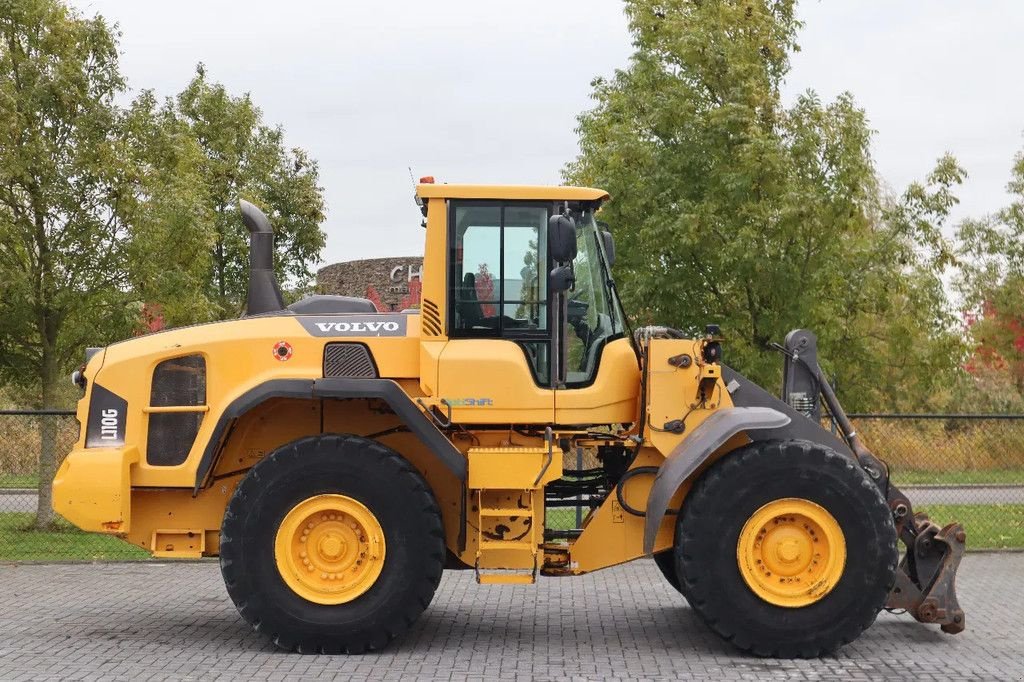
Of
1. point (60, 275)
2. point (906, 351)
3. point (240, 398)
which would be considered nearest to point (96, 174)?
point (60, 275)

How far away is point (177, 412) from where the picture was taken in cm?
1009

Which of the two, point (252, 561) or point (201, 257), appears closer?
point (252, 561)

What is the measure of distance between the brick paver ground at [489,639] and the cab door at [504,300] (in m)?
1.74

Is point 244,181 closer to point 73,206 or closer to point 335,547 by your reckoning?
point 73,206

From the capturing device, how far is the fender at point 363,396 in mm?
9633

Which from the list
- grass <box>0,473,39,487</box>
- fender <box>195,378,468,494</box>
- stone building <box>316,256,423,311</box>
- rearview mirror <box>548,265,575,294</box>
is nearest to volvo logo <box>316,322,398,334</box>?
fender <box>195,378,468,494</box>

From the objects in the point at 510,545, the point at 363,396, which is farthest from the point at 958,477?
the point at 363,396

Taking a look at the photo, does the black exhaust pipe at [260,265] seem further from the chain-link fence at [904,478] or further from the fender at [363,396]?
the chain-link fence at [904,478]

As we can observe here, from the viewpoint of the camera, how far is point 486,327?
9953 mm

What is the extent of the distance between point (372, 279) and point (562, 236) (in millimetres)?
16170

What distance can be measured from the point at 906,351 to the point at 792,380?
8.78m

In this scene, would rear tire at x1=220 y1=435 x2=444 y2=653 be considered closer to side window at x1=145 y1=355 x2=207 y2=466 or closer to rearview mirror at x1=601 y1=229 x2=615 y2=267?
side window at x1=145 y1=355 x2=207 y2=466

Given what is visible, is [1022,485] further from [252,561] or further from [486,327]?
[252,561]

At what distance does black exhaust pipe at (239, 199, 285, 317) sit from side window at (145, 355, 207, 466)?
85 centimetres
